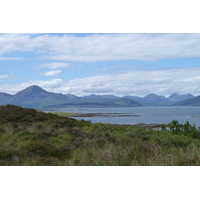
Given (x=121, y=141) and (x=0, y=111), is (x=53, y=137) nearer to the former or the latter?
(x=121, y=141)

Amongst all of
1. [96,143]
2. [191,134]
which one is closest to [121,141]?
[96,143]

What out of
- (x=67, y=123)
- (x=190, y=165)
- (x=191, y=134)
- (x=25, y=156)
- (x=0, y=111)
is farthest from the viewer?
(x=0, y=111)

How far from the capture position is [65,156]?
389 inches

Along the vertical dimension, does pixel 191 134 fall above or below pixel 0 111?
below

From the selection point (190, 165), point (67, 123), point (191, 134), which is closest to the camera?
point (190, 165)

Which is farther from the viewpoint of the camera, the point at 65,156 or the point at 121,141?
the point at 121,141

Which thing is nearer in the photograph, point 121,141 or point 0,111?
point 121,141

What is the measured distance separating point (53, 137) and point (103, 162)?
583 cm

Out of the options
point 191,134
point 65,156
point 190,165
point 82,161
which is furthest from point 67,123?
point 190,165

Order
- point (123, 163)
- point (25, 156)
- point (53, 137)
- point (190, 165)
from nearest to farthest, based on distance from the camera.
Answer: point (190, 165) < point (123, 163) < point (25, 156) < point (53, 137)

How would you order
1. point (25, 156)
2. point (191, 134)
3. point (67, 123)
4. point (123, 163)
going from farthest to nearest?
point (67, 123) < point (191, 134) < point (25, 156) < point (123, 163)

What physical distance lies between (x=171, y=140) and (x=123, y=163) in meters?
5.96

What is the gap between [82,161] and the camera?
8.48 metres

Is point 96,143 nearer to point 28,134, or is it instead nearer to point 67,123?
point 28,134
